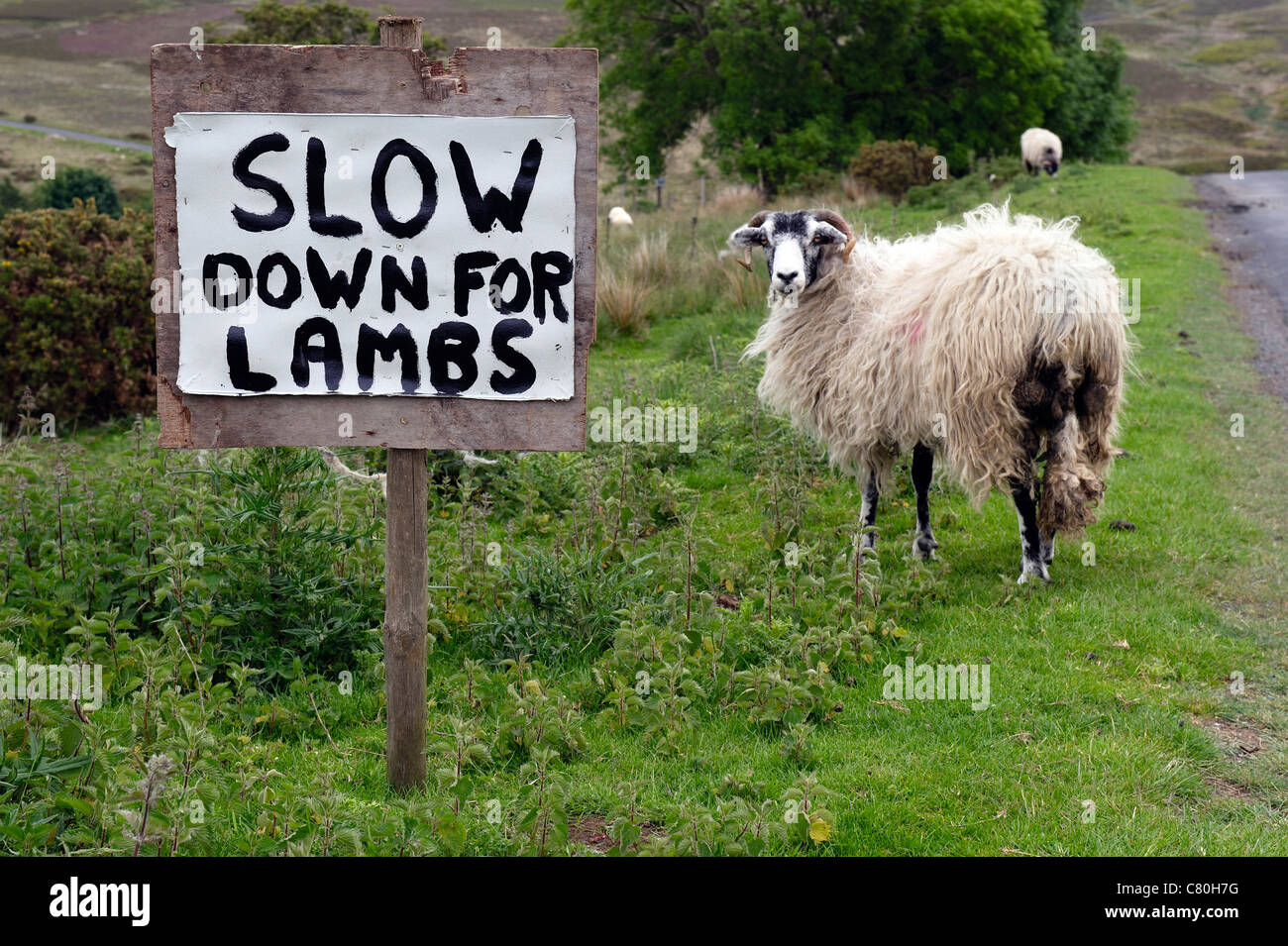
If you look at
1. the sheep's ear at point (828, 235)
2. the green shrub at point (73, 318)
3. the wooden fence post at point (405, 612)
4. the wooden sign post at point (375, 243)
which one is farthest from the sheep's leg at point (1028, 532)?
the green shrub at point (73, 318)

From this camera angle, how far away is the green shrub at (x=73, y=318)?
10.9 metres

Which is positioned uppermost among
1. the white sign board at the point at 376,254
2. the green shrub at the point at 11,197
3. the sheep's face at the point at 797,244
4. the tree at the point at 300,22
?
the tree at the point at 300,22

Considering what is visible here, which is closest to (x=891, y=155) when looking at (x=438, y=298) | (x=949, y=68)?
(x=949, y=68)

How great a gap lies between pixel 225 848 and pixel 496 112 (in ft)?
7.98

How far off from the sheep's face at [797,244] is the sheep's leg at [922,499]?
4.19ft

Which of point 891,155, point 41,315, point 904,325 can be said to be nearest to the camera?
point 904,325

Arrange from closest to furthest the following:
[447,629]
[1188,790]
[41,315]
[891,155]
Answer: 1. [1188,790]
2. [447,629]
3. [41,315]
4. [891,155]

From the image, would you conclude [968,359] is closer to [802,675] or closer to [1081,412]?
[1081,412]

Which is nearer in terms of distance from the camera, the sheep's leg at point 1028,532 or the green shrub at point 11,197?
the sheep's leg at point 1028,532

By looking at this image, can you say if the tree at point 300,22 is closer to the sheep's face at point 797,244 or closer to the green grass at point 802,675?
the sheep's face at point 797,244

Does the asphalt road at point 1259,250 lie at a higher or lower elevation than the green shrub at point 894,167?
lower

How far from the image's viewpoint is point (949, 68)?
3272 centimetres

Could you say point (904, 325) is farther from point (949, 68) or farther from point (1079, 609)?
point (949, 68)

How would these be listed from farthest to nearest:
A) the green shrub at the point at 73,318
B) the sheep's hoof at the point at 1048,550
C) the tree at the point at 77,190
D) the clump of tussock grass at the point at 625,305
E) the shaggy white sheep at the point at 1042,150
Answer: the tree at the point at 77,190, the shaggy white sheep at the point at 1042,150, the clump of tussock grass at the point at 625,305, the green shrub at the point at 73,318, the sheep's hoof at the point at 1048,550
